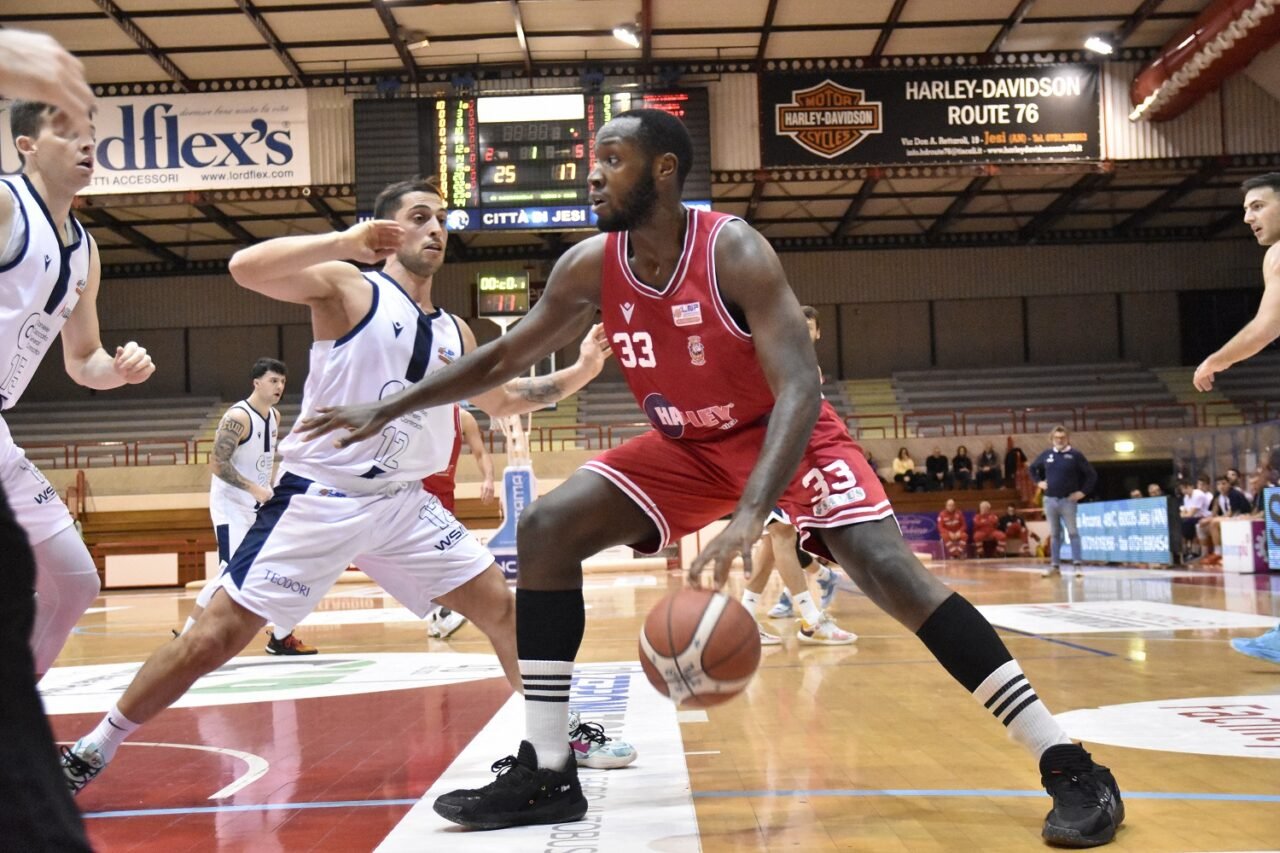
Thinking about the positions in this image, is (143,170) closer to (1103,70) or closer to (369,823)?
(1103,70)

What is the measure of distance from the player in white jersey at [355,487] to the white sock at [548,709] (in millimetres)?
771

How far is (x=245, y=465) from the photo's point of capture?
860 cm

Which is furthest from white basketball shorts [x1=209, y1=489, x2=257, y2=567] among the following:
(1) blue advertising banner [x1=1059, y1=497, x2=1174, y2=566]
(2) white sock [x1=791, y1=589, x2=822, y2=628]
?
(1) blue advertising banner [x1=1059, y1=497, x2=1174, y2=566]

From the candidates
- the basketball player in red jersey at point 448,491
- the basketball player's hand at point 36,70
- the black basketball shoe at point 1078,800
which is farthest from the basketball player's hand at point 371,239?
the basketball player in red jersey at point 448,491

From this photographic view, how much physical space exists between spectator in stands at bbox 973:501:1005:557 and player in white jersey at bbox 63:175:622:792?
2093 cm

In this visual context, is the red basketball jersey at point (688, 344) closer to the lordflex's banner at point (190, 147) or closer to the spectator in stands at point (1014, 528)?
the lordflex's banner at point (190, 147)

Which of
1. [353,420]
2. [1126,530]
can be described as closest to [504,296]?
[1126,530]

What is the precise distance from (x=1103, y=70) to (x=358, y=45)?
12.2m

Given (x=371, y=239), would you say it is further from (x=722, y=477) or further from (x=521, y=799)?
(x=521, y=799)

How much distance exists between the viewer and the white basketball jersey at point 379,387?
3.95m

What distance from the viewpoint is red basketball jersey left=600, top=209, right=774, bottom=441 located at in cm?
326

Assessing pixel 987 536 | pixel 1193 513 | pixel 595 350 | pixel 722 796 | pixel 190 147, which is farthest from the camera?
pixel 987 536

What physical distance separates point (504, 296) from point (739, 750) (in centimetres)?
1723

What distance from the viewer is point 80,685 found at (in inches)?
267
